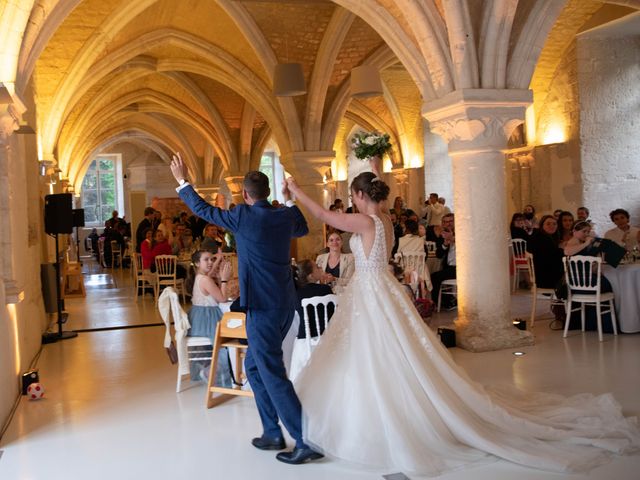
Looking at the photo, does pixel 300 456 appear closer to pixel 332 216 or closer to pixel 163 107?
pixel 332 216

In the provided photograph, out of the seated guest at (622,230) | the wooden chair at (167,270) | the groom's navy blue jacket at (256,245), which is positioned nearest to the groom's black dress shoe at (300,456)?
the groom's navy blue jacket at (256,245)

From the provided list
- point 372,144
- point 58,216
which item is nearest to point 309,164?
point 372,144

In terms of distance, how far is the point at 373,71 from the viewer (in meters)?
9.06

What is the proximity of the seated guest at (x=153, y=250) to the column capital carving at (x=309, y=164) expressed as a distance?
8.50 ft

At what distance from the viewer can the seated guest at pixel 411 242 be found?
26.7ft

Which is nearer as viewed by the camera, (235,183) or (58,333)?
(58,333)

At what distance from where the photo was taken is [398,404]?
11.8ft

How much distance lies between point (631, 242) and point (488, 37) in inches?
137

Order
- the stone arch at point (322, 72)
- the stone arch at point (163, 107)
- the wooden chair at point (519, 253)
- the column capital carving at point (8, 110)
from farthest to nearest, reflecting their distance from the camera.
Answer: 1. the stone arch at point (163, 107)
2. the stone arch at point (322, 72)
3. the wooden chair at point (519, 253)
4. the column capital carving at point (8, 110)

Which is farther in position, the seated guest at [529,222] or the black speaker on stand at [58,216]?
the seated guest at [529,222]

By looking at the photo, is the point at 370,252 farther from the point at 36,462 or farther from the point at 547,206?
the point at 547,206

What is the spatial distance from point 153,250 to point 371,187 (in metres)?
7.75

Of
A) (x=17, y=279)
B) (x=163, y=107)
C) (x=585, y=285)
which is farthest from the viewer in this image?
(x=163, y=107)

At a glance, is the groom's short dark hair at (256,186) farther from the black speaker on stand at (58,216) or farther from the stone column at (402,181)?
the stone column at (402,181)
